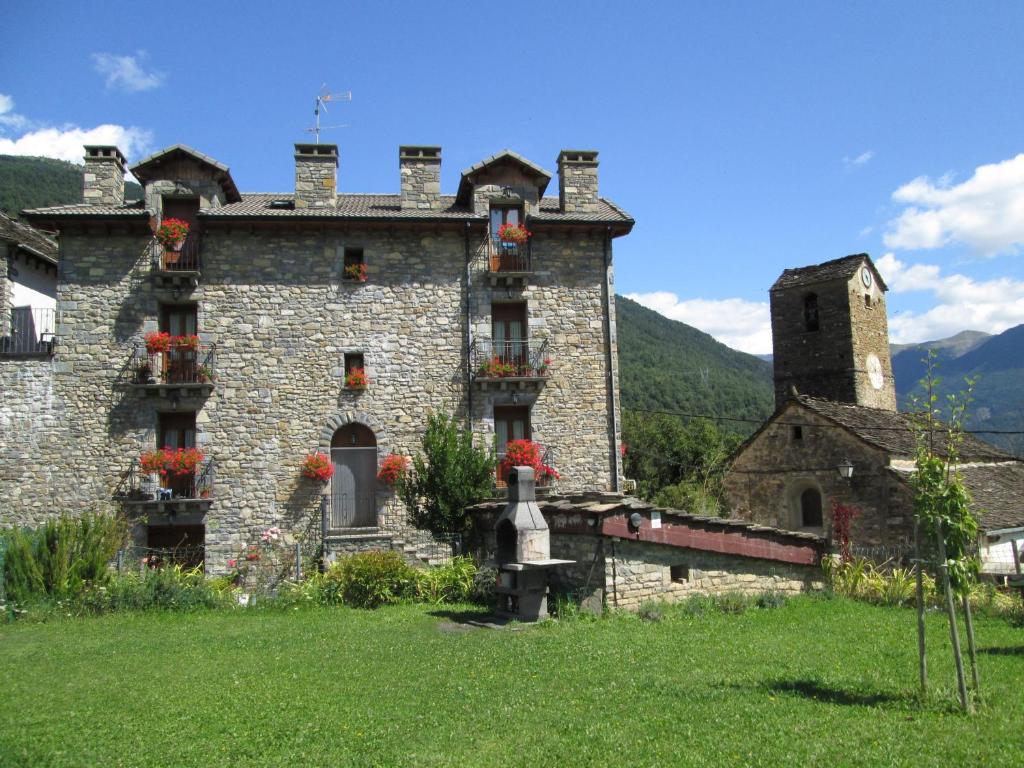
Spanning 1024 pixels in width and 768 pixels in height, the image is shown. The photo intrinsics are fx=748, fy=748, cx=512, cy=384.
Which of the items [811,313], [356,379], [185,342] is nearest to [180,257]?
[185,342]

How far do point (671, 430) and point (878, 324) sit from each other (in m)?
14.5

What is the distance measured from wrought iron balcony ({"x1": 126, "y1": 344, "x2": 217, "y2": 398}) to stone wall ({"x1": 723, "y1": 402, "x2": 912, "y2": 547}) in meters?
14.4

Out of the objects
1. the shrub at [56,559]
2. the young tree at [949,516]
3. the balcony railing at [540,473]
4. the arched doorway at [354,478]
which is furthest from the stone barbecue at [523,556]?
the shrub at [56,559]

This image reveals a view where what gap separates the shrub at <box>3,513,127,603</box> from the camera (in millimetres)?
13930

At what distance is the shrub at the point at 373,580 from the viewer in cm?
1435

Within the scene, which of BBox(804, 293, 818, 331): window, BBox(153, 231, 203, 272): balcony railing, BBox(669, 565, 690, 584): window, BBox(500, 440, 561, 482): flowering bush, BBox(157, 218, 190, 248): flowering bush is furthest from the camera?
BBox(804, 293, 818, 331): window

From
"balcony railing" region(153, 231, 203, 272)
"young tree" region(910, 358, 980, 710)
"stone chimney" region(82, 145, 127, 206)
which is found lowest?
"young tree" region(910, 358, 980, 710)

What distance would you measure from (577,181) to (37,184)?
183 ft

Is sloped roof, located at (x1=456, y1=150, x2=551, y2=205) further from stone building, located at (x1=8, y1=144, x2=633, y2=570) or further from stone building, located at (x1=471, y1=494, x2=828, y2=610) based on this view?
stone building, located at (x1=471, y1=494, x2=828, y2=610)

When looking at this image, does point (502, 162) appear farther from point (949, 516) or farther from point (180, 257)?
point (949, 516)

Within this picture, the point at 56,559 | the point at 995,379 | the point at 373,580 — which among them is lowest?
the point at 373,580

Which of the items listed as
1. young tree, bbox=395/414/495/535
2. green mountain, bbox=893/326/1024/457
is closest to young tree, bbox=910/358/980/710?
young tree, bbox=395/414/495/535

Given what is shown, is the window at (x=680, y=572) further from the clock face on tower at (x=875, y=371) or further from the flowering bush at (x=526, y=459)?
the clock face on tower at (x=875, y=371)

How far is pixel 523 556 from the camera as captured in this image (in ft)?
40.7
